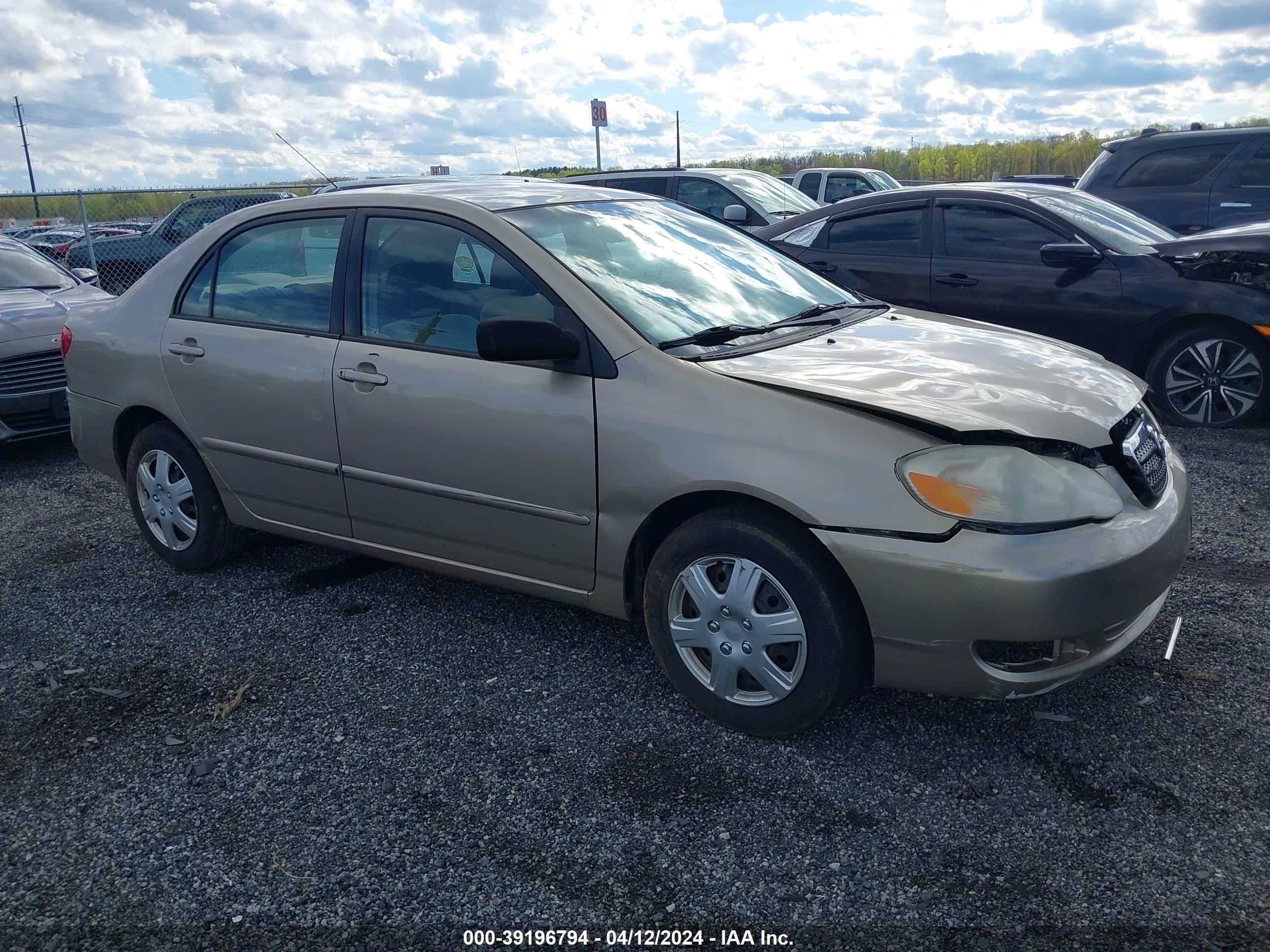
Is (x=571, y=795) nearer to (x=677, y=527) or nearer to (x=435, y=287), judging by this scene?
(x=677, y=527)

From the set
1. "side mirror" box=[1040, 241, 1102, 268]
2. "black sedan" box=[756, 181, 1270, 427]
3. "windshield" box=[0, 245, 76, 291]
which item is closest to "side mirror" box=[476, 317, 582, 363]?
"black sedan" box=[756, 181, 1270, 427]

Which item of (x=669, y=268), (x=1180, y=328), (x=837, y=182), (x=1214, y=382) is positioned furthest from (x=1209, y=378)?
(x=837, y=182)

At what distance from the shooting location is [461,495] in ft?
11.9

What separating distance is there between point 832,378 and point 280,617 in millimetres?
2524

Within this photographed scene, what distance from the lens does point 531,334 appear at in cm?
322

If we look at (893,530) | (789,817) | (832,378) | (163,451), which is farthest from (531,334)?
(163,451)

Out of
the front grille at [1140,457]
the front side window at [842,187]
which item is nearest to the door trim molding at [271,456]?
the front grille at [1140,457]

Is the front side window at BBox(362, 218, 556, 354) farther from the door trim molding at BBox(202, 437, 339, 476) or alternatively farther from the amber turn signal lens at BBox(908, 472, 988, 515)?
the amber turn signal lens at BBox(908, 472, 988, 515)

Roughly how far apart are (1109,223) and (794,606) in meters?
5.45

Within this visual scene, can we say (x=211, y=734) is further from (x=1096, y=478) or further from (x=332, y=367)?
(x=1096, y=478)

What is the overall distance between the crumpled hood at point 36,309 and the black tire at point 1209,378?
7026mm

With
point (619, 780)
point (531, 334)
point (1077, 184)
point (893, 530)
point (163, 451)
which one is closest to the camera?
point (893, 530)

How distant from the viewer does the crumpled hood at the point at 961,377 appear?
2.93 metres

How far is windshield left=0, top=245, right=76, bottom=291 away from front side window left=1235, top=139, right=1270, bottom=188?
10136 mm
